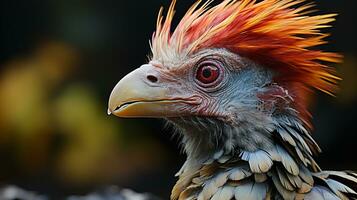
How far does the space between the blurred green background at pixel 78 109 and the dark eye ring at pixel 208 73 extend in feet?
11.6

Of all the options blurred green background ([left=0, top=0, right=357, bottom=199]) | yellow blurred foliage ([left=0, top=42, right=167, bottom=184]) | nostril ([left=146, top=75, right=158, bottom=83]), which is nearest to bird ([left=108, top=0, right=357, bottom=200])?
nostril ([left=146, top=75, right=158, bottom=83])

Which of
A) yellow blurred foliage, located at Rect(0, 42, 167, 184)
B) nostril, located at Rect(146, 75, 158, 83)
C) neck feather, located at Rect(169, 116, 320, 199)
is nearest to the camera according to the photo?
neck feather, located at Rect(169, 116, 320, 199)

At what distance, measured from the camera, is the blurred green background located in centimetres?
634

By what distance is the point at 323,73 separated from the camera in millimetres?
2666

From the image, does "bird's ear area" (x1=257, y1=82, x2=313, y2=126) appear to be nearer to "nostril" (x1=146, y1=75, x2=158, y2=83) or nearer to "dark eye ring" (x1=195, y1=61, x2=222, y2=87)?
"dark eye ring" (x1=195, y1=61, x2=222, y2=87)

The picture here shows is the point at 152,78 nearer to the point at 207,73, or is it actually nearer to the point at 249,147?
the point at 207,73

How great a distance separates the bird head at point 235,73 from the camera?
103 inches

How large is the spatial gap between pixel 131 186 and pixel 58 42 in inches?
53.5

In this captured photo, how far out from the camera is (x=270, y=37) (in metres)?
2.61

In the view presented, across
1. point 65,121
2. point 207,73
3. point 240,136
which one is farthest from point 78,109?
point 240,136

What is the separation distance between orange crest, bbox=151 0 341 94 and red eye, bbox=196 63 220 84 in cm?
6

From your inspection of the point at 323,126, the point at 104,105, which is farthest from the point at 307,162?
the point at 104,105

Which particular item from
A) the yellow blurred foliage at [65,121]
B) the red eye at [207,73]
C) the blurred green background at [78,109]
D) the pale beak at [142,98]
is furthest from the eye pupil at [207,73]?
the yellow blurred foliage at [65,121]

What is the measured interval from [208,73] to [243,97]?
146 mm
